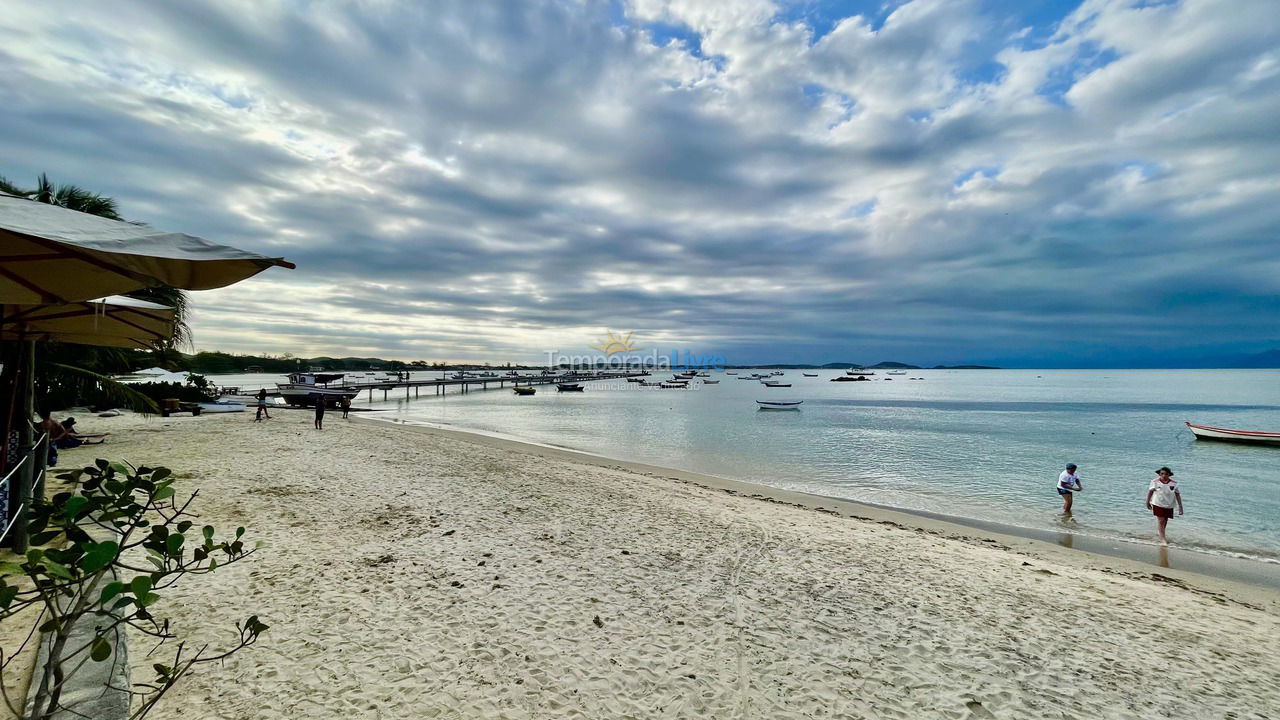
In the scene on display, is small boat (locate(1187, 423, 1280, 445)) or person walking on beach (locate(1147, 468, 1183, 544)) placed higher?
person walking on beach (locate(1147, 468, 1183, 544))

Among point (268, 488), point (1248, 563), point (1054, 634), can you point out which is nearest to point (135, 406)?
point (268, 488)

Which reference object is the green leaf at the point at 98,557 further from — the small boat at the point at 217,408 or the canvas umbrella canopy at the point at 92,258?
the small boat at the point at 217,408

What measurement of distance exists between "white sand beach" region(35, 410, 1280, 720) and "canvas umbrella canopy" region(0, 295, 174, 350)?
2.80 meters

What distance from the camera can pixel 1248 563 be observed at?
1005 centimetres

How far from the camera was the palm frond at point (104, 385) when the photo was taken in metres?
9.61

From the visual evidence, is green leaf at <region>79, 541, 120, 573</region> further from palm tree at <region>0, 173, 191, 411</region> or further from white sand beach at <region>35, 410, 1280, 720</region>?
palm tree at <region>0, 173, 191, 411</region>

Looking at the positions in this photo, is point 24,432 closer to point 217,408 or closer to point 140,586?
point 140,586

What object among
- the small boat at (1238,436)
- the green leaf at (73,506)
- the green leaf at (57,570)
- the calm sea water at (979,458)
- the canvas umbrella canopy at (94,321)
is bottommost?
the calm sea water at (979,458)

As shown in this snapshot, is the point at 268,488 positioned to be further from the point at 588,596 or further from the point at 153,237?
the point at 153,237

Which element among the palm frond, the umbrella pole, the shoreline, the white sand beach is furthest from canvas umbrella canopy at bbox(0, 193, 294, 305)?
the shoreline

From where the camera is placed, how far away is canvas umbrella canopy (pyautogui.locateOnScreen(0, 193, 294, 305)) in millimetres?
2316

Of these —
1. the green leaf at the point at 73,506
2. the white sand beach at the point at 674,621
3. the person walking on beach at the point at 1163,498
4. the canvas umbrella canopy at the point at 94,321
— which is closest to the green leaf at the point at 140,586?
the green leaf at the point at 73,506

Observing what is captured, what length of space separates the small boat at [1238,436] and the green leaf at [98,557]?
41.9 meters

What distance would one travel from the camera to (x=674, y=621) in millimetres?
5488
